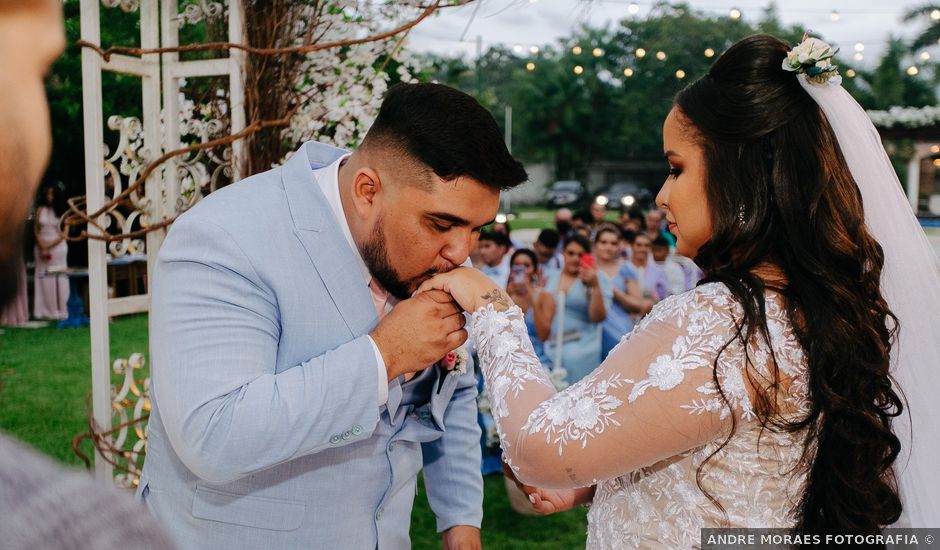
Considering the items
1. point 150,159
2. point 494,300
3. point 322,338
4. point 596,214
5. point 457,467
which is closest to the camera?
point 322,338

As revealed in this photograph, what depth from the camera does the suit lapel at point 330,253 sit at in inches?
78.4

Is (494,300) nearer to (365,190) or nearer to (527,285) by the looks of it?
(365,190)

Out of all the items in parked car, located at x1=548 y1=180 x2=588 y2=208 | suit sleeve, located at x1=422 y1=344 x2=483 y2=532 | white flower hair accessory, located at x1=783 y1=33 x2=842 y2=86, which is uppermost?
white flower hair accessory, located at x1=783 y1=33 x2=842 y2=86

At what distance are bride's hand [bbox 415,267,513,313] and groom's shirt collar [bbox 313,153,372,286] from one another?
0.25 metres

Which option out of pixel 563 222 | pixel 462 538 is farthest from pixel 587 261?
pixel 462 538

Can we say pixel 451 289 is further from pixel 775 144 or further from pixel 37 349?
pixel 37 349

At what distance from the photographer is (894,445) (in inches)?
72.9

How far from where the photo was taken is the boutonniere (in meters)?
2.25

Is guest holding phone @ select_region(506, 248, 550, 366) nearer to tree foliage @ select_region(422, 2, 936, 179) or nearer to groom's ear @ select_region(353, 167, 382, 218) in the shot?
groom's ear @ select_region(353, 167, 382, 218)

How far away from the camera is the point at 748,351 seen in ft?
5.58

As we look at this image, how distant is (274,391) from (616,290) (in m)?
5.62

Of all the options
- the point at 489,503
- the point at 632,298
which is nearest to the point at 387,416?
the point at 489,503

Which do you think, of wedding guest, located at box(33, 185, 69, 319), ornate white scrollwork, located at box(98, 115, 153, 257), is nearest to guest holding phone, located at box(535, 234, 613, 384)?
ornate white scrollwork, located at box(98, 115, 153, 257)

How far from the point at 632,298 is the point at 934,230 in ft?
20.4
